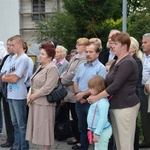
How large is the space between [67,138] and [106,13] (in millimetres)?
9960

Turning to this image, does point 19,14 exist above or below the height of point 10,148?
above

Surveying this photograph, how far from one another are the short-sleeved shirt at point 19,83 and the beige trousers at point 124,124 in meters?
1.59

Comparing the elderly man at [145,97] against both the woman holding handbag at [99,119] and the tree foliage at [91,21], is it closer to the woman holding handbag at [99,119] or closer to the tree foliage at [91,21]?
the woman holding handbag at [99,119]

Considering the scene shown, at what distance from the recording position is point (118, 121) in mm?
4086

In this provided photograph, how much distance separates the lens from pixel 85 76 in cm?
484

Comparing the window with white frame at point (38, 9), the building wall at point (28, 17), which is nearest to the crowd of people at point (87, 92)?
the building wall at point (28, 17)

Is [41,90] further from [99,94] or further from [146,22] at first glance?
[146,22]

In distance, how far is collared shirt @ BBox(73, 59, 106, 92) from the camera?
4770 millimetres

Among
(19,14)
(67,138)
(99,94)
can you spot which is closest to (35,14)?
(19,14)

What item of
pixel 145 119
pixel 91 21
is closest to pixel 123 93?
pixel 145 119

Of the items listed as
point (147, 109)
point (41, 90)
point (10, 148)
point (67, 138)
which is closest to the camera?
point (41, 90)

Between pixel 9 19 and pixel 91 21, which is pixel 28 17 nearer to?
pixel 9 19

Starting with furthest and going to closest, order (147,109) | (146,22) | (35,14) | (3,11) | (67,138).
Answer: (35,14) → (3,11) → (146,22) → (67,138) → (147,109)

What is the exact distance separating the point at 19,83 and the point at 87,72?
108cm
